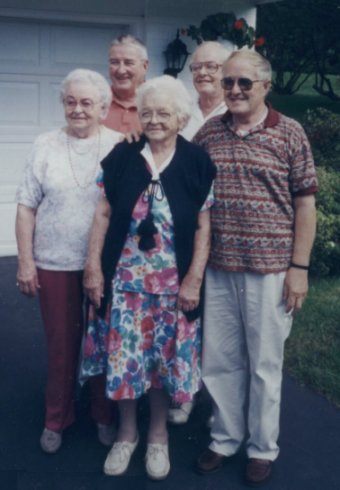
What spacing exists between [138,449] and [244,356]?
74 centimetres

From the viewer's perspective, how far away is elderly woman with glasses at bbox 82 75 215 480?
9.51ft

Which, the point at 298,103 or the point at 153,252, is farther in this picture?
A: the point at 298,103

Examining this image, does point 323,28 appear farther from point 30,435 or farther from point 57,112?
point 30,435

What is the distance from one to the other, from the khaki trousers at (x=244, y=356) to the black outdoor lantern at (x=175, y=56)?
3.76 m

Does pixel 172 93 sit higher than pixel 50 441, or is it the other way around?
pixel 172 93

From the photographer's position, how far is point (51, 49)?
20.8 ft

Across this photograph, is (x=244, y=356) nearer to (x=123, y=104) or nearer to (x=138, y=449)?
(x=138, y=449)

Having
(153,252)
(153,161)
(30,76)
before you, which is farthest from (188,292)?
(30,76)

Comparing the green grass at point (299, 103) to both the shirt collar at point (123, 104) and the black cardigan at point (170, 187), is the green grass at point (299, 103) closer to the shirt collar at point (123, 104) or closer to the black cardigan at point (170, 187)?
the shirt collar at point (123, 104)

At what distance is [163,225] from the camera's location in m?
2.91

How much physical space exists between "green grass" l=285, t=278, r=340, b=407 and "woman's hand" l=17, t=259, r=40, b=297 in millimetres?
1994

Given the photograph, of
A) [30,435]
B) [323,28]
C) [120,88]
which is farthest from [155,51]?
[323,28]

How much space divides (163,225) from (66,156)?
58cm

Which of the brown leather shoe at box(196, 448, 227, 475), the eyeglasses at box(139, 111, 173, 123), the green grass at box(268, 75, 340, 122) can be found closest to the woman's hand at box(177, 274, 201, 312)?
the eyeglasses at box(139, 111, 173, 123)
